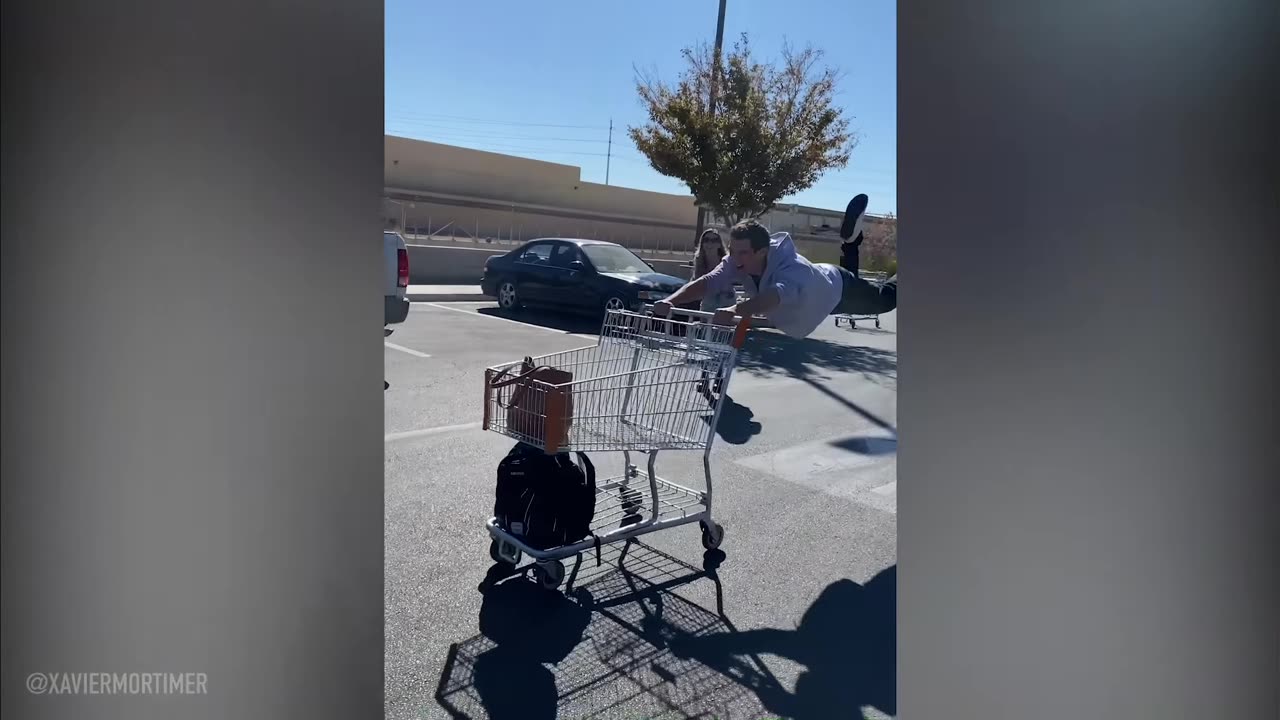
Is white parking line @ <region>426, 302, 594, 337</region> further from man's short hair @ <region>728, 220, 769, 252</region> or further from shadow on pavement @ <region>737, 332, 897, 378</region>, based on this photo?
man's short hair @ <region>728, 220, 769, 252</region>

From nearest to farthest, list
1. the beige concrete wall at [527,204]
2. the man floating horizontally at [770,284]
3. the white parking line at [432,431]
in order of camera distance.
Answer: the man floating horizontally at [770,284] < the white parking line at [432,431] < the beige concrete wall at [527,204]

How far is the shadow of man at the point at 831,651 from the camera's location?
2.74 meters

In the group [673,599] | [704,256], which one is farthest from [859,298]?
[673,599]

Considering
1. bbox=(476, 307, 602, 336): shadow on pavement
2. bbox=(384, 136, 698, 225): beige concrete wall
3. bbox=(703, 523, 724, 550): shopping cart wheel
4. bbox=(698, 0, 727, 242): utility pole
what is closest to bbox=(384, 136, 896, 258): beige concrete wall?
bbox=(384, 136, 698, 225): beige concrete wall

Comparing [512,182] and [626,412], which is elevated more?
[512,182]

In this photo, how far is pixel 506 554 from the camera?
11.8ft

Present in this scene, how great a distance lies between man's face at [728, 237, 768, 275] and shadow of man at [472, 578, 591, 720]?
2.13 meters

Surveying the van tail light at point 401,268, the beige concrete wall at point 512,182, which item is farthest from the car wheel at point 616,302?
the beige concrete wall at point 512,182

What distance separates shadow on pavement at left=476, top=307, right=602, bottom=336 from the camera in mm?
11966

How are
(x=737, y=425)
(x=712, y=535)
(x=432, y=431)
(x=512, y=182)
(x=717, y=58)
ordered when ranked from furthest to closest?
(x=512, y=182) → (x=717, y=58) → (x=737, y=425) → (x=432, y=431) → (x=712, y=535)
